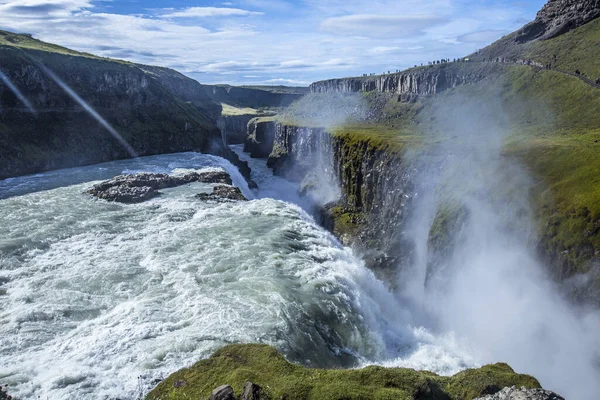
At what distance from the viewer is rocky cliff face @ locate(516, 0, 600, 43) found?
3485 inches

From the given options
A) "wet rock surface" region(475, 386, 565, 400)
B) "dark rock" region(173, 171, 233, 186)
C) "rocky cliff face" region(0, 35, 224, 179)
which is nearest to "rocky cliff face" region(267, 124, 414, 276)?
"dark rock" region(173, 171, 233, 186)

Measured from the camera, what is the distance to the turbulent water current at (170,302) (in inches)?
823

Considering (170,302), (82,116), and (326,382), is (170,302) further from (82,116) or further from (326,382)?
(82,116)

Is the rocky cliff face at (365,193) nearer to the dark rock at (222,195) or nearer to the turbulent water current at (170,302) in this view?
the turbulent water current at (170,302)

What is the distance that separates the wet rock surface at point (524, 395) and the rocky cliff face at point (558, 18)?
99284 millimetres

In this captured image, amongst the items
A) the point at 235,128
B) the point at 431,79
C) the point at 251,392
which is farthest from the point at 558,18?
the point at 235,128

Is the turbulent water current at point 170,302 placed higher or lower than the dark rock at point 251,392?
lower

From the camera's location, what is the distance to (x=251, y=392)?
14.0 m

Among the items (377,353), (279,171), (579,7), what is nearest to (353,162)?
(377,353)

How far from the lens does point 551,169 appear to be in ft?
114

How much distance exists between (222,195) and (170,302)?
31.7m

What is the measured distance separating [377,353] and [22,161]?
7310 cm

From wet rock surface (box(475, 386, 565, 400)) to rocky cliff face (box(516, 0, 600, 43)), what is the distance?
326 feet

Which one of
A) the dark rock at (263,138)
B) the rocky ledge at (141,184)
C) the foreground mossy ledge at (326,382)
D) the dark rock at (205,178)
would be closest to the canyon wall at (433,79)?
the dark rock at (263,138)
